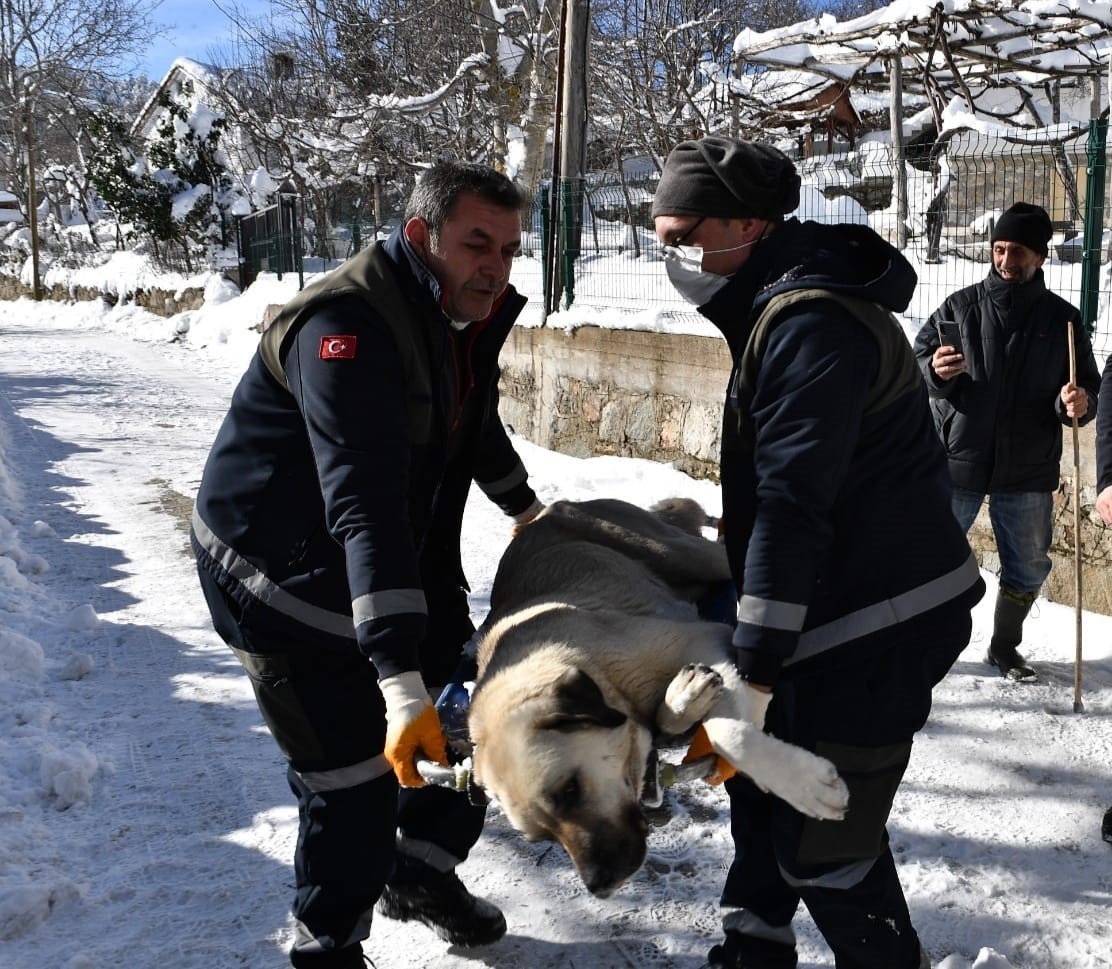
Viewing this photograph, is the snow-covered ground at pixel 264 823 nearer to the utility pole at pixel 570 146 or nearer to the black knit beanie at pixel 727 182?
the black knit beanie at pixel 727 182

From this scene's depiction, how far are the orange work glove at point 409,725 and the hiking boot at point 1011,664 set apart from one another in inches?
138

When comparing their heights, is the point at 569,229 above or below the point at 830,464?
above

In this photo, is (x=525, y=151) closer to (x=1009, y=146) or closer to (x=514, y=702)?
(x=1009, y=146)

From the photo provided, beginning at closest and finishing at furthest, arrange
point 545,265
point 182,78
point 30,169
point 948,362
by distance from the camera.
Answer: point 948,362
point 545,265
point 30,169
point 182,78

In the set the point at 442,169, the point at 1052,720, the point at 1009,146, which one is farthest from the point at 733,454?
the point at 1009,146

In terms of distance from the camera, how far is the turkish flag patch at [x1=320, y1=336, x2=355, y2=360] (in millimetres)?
2244

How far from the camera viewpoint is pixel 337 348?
88.5 inches

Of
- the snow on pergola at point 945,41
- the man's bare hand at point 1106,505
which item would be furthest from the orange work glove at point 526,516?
the snow on pergola at point 945,41

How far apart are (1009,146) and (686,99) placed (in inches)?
314

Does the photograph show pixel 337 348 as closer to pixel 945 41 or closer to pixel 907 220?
pixel 907 220

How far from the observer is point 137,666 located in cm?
486

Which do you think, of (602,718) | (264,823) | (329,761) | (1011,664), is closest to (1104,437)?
(1011,664)

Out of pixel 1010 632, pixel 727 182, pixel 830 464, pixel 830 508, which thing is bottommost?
pixel 1010 632

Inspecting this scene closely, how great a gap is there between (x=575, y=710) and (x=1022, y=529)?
3.34 meters
